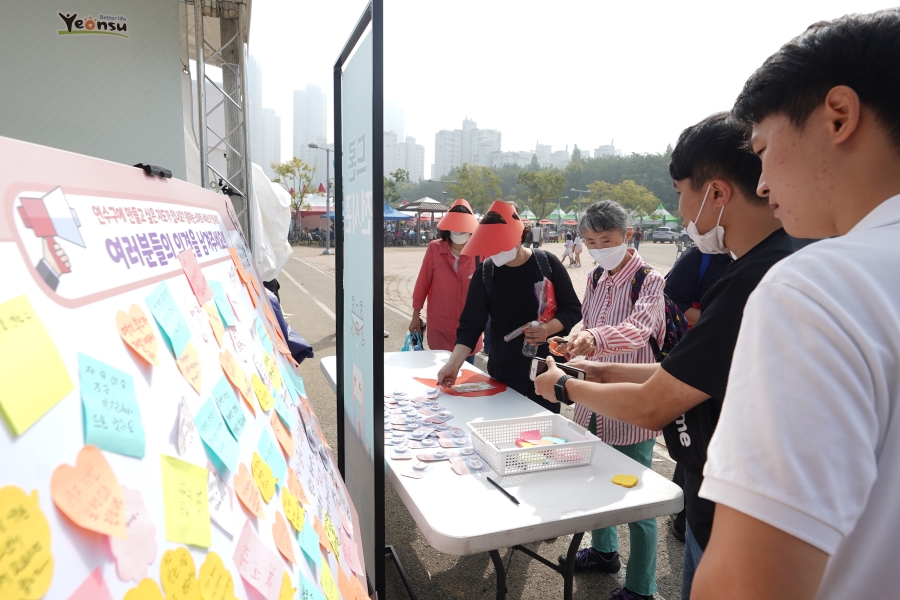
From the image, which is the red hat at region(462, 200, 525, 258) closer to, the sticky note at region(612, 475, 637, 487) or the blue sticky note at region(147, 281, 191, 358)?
the sticky note at region(612, 475, 637, 487)

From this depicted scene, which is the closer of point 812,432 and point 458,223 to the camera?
point 812,432

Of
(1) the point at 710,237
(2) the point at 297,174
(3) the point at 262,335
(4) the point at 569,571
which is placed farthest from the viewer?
(2) the point at 297,174

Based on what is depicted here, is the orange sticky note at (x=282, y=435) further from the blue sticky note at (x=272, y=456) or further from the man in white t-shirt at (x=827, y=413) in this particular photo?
the man in white t-shirt at (x=827, y=413)

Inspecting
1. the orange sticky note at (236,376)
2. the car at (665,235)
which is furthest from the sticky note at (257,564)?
the car at (665,235)

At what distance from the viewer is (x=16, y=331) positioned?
0.41 metres

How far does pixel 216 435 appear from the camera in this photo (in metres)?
0.70

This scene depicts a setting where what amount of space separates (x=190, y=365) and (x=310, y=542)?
417 mm

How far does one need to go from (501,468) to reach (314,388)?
3.89 meters

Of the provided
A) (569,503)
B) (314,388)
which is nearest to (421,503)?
(569,503)

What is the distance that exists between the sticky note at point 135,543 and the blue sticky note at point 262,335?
0.77 metres

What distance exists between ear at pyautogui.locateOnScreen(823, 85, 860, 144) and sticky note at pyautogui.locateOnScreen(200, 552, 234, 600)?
907 millimetres

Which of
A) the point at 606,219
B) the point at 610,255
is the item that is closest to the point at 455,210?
the point at 606,219

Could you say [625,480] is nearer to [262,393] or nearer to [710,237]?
[710,237]

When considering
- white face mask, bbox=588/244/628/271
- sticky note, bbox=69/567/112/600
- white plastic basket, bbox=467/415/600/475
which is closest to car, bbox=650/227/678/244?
white face mask, bbox=588/244/628/271
